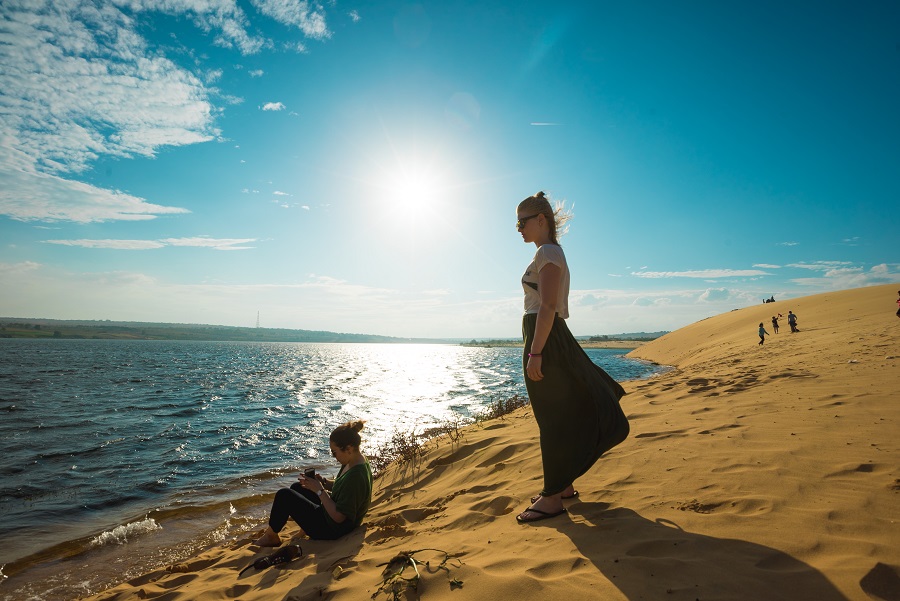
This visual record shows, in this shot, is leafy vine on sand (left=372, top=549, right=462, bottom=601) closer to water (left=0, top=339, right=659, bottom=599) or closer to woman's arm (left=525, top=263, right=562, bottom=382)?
woman's arm (left=525, top=263, right=562, bottom=382)

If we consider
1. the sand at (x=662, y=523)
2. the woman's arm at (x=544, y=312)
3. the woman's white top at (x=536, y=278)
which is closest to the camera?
the sand at (x=662, y=523)

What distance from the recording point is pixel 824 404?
5750mm

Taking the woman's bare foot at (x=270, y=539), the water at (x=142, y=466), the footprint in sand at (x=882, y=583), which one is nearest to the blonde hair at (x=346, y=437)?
the woman's bare foot at (x=270, y=539)

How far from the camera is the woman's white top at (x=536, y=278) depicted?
11.2 ft

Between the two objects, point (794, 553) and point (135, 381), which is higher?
point (794, 553)

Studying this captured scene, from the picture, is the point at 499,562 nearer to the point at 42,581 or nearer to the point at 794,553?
the point at 794,553

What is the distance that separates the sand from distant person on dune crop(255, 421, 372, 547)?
0.56 feet

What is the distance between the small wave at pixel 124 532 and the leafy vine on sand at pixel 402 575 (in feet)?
18.7

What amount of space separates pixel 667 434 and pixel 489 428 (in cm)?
391

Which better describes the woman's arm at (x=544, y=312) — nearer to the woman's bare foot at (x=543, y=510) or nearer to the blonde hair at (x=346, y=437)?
the woman's bare foot at (x=543, y=510)

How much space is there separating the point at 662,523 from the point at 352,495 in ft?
10.1

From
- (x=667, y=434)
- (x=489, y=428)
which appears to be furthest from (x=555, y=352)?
(x=489, y=428)

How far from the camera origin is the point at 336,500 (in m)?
4.59

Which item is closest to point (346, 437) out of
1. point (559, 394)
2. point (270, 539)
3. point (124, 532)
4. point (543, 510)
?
point (270, 539)
